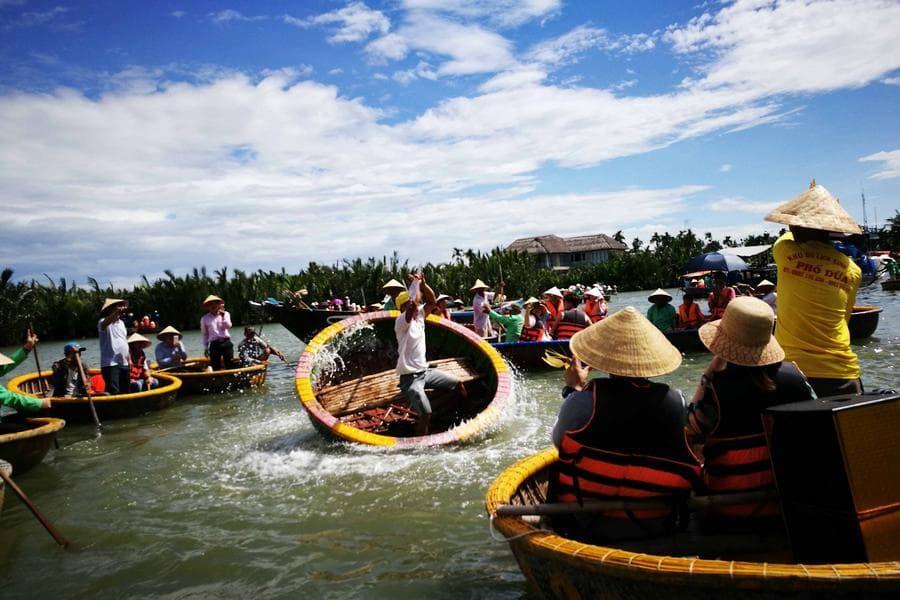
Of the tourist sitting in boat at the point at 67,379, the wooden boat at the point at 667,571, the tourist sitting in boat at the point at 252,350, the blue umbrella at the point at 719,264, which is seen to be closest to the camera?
the wooden boat at the point at 667,571

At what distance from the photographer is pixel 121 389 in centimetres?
921

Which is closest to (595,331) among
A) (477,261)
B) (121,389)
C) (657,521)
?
(657,521)

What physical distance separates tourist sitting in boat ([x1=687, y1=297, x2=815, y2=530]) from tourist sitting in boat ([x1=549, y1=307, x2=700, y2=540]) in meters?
0.17

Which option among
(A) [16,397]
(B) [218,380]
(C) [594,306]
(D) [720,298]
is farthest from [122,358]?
(D) [720,298]

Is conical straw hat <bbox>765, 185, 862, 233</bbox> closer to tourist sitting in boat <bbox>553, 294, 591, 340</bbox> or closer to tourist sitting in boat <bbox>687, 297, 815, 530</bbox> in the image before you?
tourist sitting in boat <bbox>687, 297, 815, 530</bbox>

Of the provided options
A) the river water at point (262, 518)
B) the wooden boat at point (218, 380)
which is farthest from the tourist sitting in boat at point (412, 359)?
the wooden boat at point (218, 380)

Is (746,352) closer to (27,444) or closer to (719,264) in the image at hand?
(27,444)

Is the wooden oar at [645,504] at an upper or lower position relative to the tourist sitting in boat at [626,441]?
lower

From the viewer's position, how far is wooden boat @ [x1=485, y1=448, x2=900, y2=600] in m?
1.90

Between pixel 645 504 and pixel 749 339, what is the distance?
0.76m

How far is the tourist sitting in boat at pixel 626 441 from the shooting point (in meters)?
2.42

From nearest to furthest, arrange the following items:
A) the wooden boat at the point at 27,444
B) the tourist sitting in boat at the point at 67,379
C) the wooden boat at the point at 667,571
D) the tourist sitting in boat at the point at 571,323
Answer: the wooden boat at the point at 667,571, the wooden boat at the point at 27,444, the tourist sitting in boat at the point at 67,379, the tourist sitting in boat at the point at 571,323

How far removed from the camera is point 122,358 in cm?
899

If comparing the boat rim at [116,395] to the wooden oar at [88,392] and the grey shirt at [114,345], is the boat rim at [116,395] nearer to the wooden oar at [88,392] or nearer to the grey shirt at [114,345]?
the wooden oar at [88,392]
